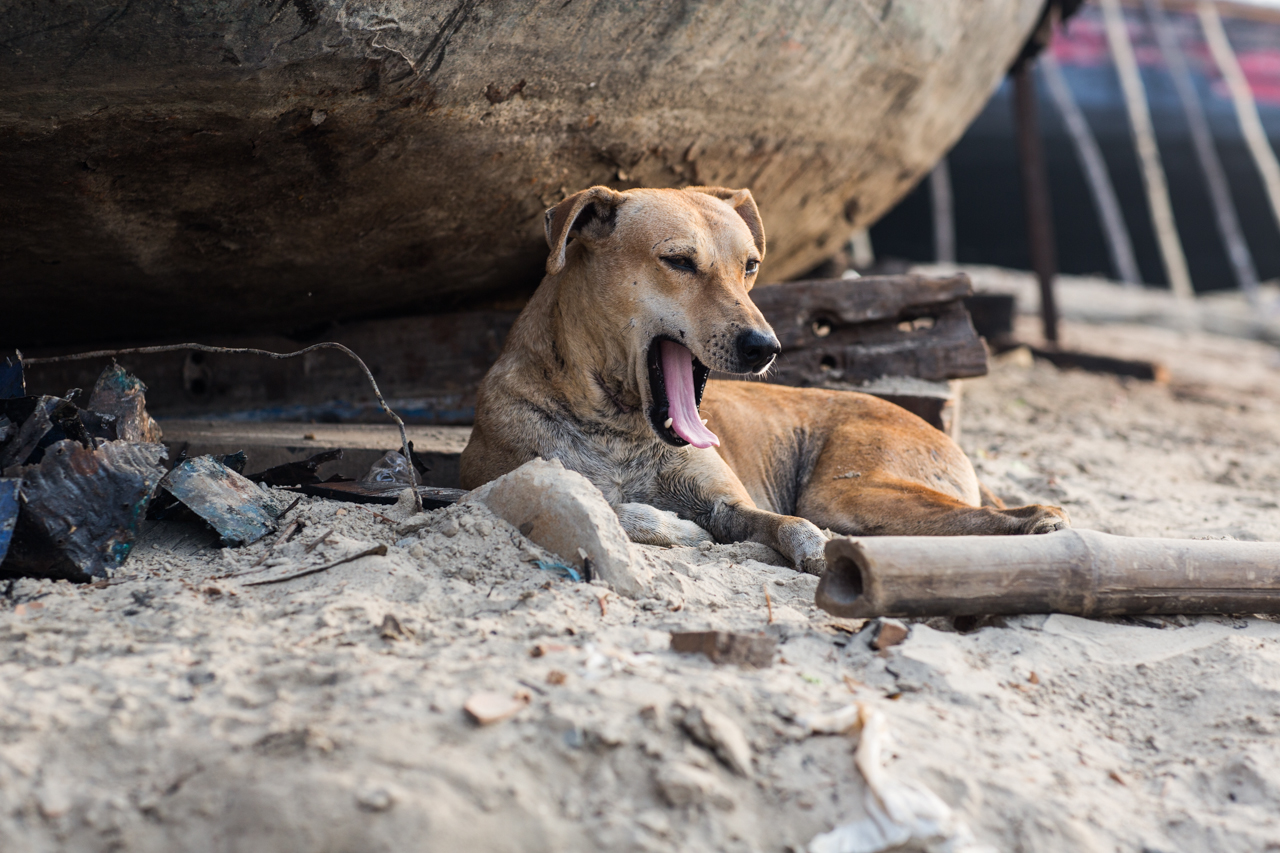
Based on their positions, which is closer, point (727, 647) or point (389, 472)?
point (727, 647)

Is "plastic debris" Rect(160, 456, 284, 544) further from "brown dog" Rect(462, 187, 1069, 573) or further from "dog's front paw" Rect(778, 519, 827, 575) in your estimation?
"dog's front paw" Rect(778, 519, 827, 575)

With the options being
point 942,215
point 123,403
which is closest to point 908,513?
point 123,403

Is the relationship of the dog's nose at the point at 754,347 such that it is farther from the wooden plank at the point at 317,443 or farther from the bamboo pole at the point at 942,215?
the bamboo pole at the point at 942,215

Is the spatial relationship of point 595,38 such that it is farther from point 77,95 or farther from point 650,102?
point 77,95

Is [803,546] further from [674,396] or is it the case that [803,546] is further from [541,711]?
[541,711]

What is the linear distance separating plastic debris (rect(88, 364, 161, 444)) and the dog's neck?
137cm

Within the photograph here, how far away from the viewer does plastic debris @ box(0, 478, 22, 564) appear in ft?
8.18

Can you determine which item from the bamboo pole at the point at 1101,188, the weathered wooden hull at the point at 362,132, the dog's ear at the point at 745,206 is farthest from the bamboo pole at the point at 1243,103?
the dog's ear at the point at 745,206

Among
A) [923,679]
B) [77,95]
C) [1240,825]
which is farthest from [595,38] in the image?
[1240,825]

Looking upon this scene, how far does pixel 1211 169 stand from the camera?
1655 cm

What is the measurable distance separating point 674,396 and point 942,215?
14.3m

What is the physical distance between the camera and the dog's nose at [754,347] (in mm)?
3160

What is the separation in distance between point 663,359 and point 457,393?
6.47 feet

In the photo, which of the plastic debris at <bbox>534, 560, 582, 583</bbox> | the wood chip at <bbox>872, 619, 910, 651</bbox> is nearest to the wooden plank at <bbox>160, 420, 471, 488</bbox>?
the plastic debris at <bbox>534, 560, 582, 583</bbox>
